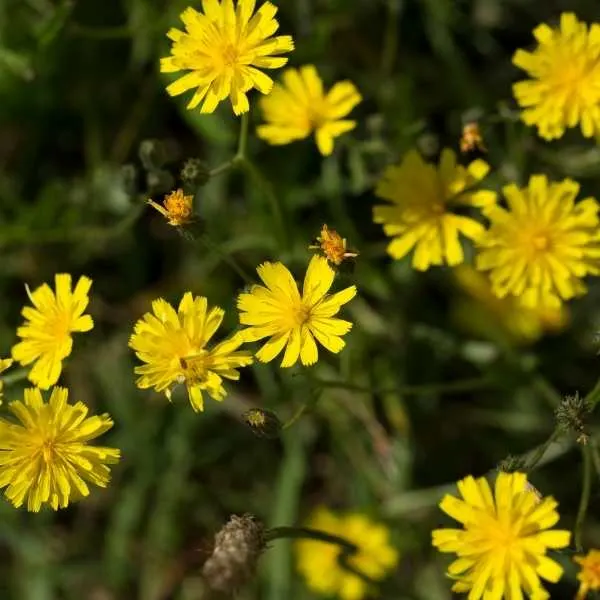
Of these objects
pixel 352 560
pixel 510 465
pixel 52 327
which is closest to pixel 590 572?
pixel 510 465

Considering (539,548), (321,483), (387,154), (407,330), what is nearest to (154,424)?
(321,483)

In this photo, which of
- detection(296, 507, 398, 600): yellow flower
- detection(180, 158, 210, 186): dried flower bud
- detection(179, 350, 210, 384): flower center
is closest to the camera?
detection(179, 350, 210, 384): flower center

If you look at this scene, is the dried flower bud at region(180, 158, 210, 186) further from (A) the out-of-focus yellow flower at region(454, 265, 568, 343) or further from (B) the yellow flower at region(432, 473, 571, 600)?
(A) the out-of-focus yellow flower at region(454, 265, 568, 343)

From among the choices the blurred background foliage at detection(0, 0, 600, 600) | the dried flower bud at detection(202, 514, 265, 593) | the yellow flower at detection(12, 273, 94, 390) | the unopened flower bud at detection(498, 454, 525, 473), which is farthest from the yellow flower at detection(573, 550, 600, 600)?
the yellow flower at detection(12, 273, 94, 390)

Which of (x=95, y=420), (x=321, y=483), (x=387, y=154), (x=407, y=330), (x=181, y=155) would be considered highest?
(x=181, y=155)

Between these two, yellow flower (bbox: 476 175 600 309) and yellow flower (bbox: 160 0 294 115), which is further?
yellow flower (bbox: 476 175 600 309)

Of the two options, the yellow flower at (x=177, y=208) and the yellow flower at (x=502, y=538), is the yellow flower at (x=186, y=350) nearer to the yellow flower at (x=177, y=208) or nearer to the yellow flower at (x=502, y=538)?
the yellow flower at (x=177, y=208)

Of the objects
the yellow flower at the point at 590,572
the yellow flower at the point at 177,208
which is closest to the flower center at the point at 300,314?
the yellow flower at the point at 177,208

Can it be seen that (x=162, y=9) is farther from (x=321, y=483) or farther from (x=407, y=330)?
(x=321, y=483)
